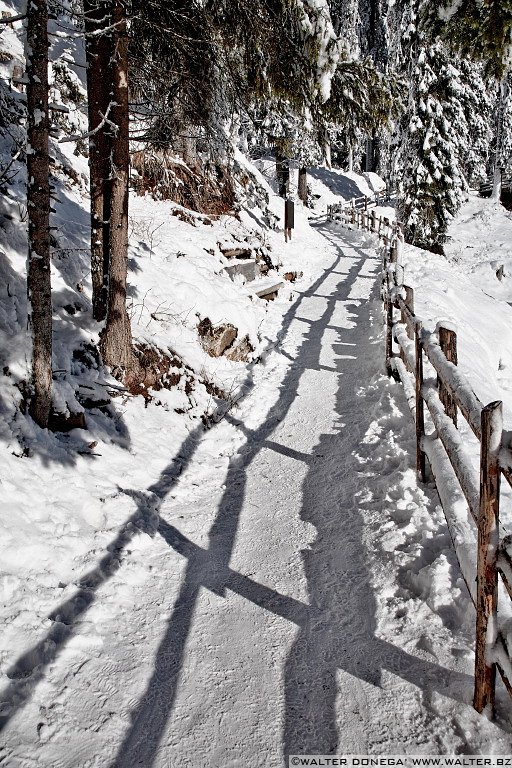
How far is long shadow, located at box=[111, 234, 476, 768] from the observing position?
2.89 m

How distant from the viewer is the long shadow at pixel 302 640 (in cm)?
289

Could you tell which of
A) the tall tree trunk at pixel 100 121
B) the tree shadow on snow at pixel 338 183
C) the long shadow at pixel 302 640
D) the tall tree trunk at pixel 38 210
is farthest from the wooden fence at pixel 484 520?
the tree shadow on snow at pixel 338 183

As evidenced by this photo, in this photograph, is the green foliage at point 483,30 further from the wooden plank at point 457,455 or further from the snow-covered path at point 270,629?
the snow-covered path at point 270,629

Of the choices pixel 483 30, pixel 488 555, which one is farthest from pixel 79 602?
pixel 483 30

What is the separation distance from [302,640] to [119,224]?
5448mm

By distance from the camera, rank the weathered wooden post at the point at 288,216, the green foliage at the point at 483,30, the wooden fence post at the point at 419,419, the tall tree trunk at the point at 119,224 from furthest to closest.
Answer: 1. the weathered wooden post at the point at 288,216
2. the tall tree trunk at the point at 119,224
3. the green foliage at the point at 483,30
4. the wooden fence post at the point at 419,419

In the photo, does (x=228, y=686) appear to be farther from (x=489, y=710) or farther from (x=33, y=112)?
(x=33, y=112)

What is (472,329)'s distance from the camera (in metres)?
11.3

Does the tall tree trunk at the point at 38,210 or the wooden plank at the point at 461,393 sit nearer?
the wooden plank at the point at 461,393

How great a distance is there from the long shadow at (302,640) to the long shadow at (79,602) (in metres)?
0.34

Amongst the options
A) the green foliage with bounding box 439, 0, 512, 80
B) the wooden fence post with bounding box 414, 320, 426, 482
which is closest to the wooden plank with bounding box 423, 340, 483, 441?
the wooden fence post with bounding box 414, 320, 426, 482

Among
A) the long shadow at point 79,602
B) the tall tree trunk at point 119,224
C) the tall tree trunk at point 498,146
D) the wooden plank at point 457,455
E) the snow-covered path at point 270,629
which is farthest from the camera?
the tall tree trunk at point 498,146

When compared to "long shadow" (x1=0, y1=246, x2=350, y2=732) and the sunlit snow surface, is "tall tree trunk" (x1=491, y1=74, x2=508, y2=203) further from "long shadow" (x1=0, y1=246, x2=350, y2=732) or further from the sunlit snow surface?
"long shadow" (x1=0, y1=246, x2=350, y2=732)

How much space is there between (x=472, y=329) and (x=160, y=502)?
29.1ft
